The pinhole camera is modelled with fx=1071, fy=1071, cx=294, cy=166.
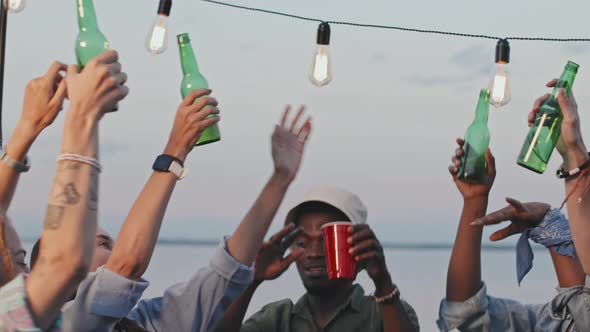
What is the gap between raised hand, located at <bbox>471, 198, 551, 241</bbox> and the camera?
2.83 m

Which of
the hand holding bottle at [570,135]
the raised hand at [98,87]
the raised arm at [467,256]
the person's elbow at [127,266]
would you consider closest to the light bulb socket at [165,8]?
the person's elbow at [127,266]

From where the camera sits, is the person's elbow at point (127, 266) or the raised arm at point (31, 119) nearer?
the raised arm at point (31, 119)

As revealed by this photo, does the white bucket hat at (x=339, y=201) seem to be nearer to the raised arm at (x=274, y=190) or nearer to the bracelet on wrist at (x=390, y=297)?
the raised arm at (x=274, y=190)

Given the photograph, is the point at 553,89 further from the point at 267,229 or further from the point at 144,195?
the point at 144,195

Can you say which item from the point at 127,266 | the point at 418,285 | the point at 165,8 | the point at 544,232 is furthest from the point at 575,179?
the point at 418,285

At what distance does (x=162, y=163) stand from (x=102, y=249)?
1.90 ft

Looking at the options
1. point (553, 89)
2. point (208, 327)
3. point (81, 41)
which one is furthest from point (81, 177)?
point (553, 89)

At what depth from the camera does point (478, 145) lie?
125 inches

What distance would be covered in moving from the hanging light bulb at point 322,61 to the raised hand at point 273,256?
0.53 metres

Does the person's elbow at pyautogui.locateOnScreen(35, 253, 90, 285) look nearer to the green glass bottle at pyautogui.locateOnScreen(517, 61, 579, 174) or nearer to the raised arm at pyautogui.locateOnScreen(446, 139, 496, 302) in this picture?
the raised arm at pyautogui.locateOnScreen(446, 139, 496, 302)

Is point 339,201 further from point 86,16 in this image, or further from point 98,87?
point 98,87

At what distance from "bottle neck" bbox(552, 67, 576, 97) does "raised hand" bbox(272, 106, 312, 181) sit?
29.0 inches

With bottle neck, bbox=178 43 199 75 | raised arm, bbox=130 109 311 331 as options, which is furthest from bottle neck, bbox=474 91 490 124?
bottle neck, bbox=178 43 199 75

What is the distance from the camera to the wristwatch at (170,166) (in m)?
2.61
